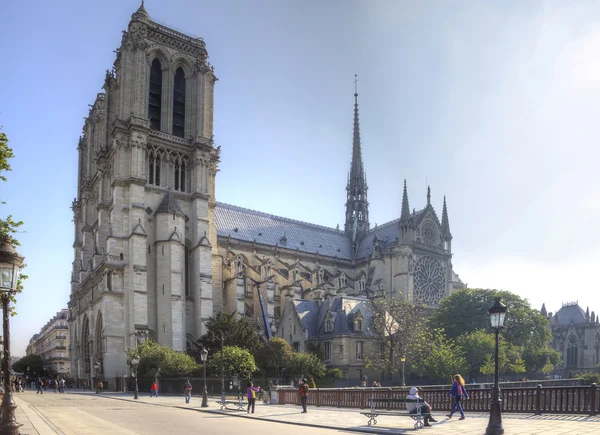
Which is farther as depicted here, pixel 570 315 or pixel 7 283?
pixel 570 315

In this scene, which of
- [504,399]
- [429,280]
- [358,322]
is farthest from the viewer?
[429,280]

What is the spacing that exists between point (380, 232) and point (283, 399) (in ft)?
204

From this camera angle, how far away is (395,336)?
59.0m

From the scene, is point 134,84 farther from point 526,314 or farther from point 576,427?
point 576,427

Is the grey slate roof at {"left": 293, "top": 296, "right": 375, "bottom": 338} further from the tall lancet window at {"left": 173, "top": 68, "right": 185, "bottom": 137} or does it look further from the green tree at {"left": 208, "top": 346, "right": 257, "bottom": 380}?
the tall lancet window at {"left": 173, "top": 68, "right": 185, "bottom": 137}

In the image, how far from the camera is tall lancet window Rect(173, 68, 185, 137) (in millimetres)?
72500

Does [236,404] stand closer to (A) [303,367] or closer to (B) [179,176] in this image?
(A) [303,367]

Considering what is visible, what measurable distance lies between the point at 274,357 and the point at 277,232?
36.2 m

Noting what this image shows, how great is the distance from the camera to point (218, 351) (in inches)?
1971

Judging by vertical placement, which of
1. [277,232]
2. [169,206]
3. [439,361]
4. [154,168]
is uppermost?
[154,168]

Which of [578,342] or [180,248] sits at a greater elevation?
[180,248]

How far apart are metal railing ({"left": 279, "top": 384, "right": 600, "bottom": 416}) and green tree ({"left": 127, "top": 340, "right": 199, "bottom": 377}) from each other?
61.9ft

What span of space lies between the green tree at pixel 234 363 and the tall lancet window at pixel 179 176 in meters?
25.8

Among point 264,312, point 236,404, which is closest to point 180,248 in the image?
point 264,312
